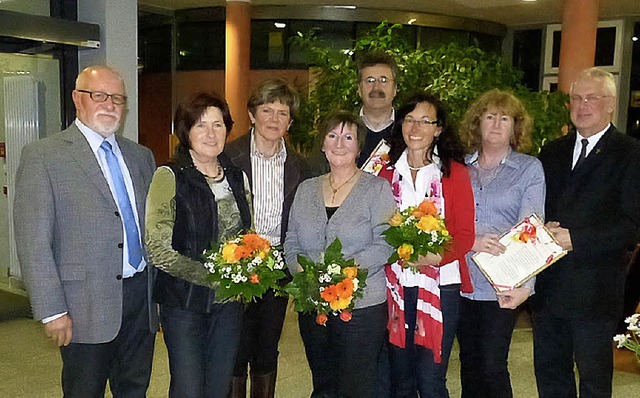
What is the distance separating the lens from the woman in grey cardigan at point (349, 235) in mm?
2760

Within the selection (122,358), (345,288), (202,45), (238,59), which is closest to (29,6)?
(122,358)

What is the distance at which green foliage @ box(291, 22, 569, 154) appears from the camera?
4723 millimetres

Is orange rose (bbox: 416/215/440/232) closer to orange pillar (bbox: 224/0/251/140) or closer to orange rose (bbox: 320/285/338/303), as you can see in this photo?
orange rose (bbox: 320/285/338/303)

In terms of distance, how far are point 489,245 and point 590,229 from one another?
498mm

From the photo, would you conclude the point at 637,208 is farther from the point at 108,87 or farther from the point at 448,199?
the point at 108,87

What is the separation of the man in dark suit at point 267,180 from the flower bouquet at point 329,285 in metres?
0.53

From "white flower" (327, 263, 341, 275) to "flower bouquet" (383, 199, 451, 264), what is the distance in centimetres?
28

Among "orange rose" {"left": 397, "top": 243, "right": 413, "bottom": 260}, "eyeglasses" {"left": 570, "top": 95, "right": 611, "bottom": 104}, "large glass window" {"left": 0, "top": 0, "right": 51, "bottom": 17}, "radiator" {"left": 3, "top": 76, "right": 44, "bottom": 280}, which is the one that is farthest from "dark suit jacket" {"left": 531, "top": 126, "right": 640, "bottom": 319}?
"radiator" {"left": 3, "top": 76, "right": 44, "bottom": 280}

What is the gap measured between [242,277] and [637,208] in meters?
1.90

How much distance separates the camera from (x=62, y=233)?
258 centimetres

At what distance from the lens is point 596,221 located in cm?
297

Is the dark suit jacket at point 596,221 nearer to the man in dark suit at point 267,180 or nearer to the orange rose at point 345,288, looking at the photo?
the orange rose at point 345,288

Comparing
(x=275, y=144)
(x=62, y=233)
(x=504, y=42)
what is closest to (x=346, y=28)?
(x=504, y=42)

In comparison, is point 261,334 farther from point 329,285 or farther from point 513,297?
point 513,297
